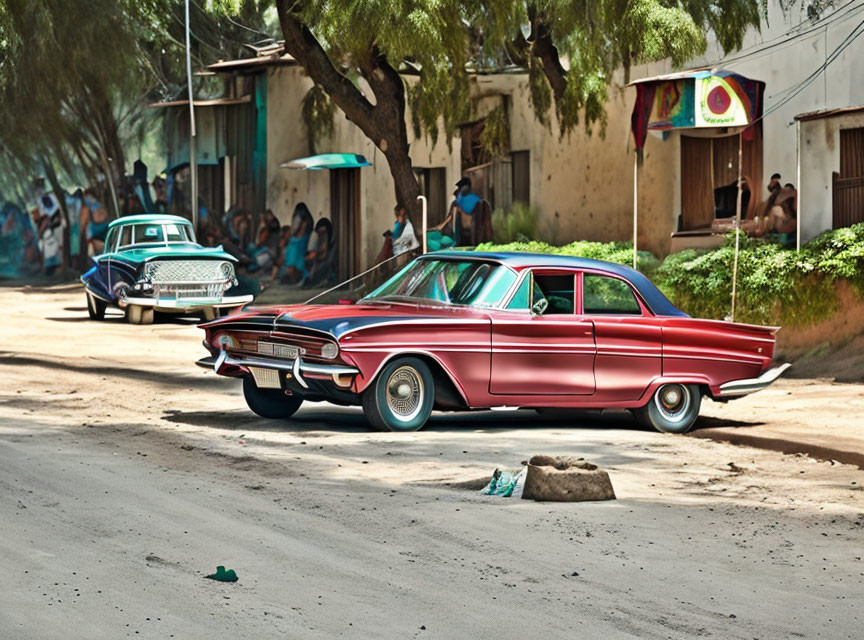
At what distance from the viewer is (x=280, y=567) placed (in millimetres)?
6934

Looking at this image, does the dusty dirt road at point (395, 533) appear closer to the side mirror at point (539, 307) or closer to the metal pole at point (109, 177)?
the side mirror at point (539, 307)

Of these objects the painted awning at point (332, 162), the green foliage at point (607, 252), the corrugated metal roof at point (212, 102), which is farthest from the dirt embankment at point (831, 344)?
the corrugated metal roof at point (212, 102)

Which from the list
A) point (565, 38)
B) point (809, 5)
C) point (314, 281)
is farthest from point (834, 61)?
point (314, 281)

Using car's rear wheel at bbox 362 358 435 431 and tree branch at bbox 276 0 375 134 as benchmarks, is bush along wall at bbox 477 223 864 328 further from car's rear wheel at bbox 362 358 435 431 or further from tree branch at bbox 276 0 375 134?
car's rear wheel at bbox 362 358 435 431

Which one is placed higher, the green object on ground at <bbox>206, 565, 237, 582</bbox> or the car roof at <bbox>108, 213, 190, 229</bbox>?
the car roof at <bbox>108, 213, 190, 229</bbox>

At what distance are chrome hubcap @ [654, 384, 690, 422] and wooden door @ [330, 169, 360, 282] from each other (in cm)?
2189

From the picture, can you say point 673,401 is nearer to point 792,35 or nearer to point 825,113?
point 825,113

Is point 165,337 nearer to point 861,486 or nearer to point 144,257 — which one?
point 144,257

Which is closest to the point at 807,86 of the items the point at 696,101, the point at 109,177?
the point at 696,101

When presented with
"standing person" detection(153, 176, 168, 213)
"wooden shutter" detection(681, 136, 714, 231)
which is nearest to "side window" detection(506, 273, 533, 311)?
"wooden shutter" detection(681, 136, 714, 231)

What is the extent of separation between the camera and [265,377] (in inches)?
460

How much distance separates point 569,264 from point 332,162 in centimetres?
2129

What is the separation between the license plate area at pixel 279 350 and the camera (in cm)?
1151

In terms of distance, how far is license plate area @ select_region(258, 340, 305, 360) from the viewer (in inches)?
453
